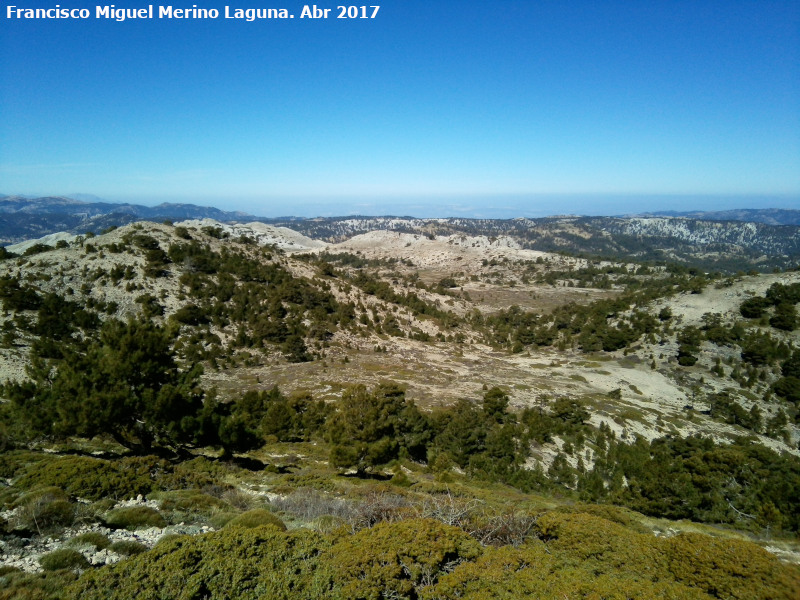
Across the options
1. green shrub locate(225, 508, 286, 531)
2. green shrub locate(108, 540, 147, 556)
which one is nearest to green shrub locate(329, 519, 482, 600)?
green shrub locate(225, 508, 286, 531)

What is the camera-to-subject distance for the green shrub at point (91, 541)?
6.80 m

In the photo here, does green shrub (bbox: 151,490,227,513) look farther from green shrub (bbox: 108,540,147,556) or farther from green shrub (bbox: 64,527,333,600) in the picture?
green shrub (bbox: 64,527,333,600)

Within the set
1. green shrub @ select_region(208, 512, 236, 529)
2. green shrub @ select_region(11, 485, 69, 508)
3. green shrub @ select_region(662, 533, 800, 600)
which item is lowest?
green shrub @ select_region(208, 512, 236, 529)

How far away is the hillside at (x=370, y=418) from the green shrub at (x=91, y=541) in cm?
20

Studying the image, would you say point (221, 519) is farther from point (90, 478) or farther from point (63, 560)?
point (90, 478)

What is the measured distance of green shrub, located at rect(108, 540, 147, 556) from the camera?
6804 mm

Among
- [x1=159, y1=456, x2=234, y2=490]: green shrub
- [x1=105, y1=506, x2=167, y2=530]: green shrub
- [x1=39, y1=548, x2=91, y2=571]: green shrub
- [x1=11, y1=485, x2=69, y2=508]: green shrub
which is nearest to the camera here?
[x1=39, y1=548, x2=91, y2=571]: green shrub

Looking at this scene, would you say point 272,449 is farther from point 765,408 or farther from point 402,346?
point 765,408

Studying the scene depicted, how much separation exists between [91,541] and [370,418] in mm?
10570

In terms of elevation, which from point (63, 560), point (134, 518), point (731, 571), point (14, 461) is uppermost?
point (63, 560)

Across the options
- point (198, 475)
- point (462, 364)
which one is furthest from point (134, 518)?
point (462, 364)

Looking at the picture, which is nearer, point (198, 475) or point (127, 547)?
point (127, 547)

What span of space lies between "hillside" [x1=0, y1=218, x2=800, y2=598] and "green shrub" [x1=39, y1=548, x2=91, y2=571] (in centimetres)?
24

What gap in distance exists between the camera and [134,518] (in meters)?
8.09
